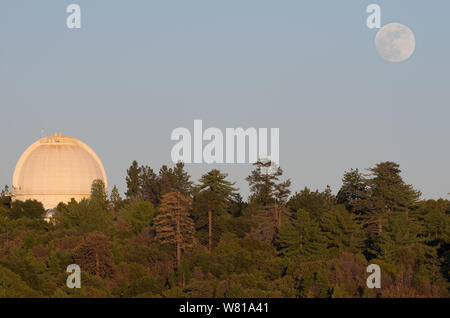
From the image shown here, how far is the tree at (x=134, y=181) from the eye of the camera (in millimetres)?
113562

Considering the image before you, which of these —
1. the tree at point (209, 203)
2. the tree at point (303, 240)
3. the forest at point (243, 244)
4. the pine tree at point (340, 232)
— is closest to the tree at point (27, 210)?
the forest at point (243, 244)

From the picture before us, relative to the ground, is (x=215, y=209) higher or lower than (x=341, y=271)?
higher

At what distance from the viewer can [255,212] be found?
92625 mm

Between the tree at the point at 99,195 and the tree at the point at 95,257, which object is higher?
the tree at the point at 99,195

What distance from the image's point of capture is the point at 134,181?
114 meters

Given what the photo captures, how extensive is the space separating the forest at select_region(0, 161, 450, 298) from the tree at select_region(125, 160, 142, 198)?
10079 millimetres

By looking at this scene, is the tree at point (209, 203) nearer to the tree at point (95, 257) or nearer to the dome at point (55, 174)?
the tree at point (95, 257)

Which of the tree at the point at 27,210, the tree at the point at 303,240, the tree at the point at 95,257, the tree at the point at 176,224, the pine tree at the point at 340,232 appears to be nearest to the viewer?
the tree at the point at 95,257

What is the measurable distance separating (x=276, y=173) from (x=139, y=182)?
76.2 feet

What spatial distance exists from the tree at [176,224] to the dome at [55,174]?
118 feet

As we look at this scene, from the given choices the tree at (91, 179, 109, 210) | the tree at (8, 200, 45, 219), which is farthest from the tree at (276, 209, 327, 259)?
the tree at (8, 200, 45, 219)
